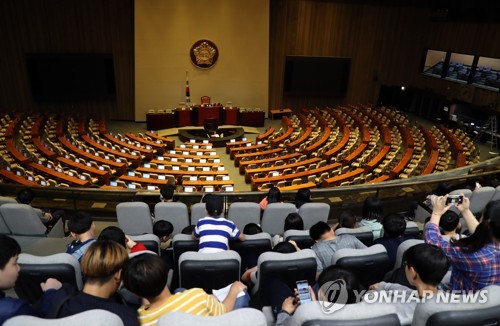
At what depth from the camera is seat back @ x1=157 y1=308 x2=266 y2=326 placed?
1.70m

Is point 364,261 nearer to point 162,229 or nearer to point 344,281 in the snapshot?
point 344,281

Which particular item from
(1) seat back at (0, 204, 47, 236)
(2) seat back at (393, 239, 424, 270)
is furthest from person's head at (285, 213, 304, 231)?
(1) seat back at (0, 204, 47, 236)

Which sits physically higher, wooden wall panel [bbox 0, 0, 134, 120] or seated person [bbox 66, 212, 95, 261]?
wooden wall panel [bbox 0, 0, 134, 120]

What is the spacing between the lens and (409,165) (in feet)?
37.6

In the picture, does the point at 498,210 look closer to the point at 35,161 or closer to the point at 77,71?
→ the point at 35,161

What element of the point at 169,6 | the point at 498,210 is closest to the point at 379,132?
the point at 169,6

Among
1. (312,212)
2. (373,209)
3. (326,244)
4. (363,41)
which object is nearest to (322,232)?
(326,244)

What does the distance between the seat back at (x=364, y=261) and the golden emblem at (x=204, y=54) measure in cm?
1612

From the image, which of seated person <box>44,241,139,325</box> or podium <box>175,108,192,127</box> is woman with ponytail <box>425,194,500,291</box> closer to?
seated person <box>44,241,139,325</box>

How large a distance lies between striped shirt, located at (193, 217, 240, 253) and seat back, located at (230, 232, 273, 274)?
91 mm

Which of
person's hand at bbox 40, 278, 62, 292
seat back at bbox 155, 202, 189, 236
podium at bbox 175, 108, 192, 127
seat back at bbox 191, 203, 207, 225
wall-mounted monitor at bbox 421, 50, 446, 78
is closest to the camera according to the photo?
person's hand at bbox 40, 278, 62, 292

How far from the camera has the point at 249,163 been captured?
1202 cm

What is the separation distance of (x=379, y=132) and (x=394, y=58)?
21.1ft

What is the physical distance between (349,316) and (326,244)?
1402 millimetres
